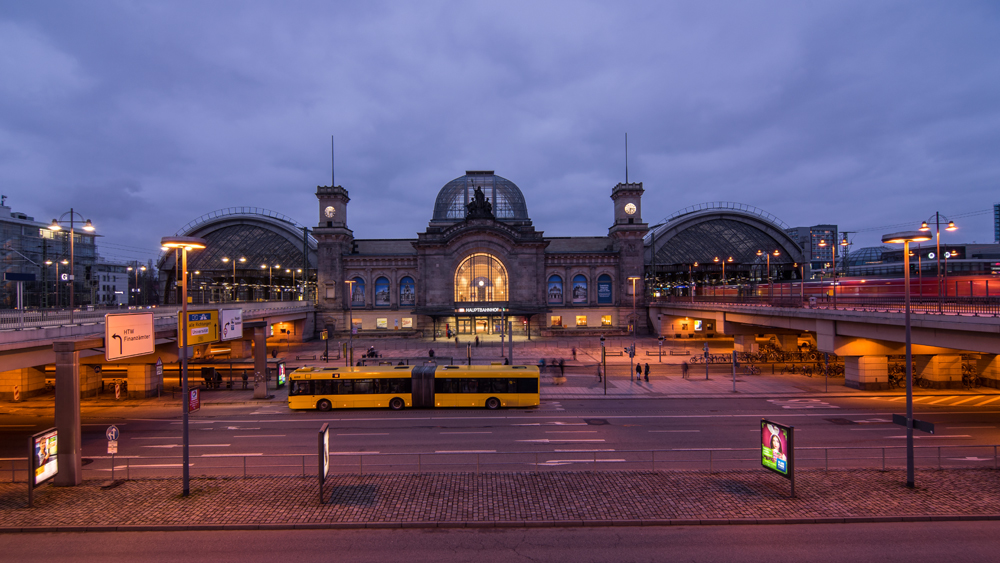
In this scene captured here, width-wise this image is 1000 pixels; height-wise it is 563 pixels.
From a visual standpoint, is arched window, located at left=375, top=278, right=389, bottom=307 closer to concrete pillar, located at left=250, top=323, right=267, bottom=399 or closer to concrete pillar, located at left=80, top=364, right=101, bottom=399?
concrete pillar, located at left=250, top=323, right=267, bottom=399

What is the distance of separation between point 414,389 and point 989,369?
134 ft

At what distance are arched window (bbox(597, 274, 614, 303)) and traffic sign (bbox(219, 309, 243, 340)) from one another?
53139 mm

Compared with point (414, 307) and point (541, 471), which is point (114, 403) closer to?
point (541, 471)

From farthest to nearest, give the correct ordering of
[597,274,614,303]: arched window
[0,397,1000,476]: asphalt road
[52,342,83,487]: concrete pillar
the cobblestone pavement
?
[597,274,614,303]: arched window, [0,397,1000,476]: asphalt road, [52,342,83,487]: concrete pillar, the cobblestone pavement

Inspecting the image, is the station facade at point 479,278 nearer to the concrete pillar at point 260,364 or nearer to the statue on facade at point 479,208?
the statue on facade at point 479,208

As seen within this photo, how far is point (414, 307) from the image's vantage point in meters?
69.8

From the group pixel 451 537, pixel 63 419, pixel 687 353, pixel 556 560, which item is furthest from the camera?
pixel 687 353

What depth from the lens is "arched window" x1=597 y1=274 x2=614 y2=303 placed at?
70.2 meters

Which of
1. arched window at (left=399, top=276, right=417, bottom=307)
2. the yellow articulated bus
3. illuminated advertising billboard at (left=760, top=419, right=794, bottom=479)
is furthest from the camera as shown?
arched window at (left=399, top=276, right=417, bottom=307)

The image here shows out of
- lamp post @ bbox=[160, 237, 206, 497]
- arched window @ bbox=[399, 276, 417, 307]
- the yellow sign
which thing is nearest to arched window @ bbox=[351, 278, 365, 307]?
arched window @ bbox=[399, 276, 417, 307]

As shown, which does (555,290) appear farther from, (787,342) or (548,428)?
(548,428)

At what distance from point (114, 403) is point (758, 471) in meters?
39.4

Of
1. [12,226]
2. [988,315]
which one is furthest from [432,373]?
[12,226]

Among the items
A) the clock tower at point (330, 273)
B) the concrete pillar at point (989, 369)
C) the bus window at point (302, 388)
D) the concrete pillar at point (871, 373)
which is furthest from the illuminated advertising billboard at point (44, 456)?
the clock tower at point (330, 273)
